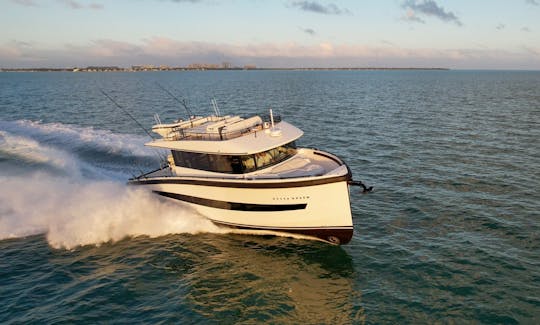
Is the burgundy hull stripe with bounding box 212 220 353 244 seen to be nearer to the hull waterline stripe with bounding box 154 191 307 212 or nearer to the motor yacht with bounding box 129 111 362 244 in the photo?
the motor yacht with bounding box 129 111 362 244

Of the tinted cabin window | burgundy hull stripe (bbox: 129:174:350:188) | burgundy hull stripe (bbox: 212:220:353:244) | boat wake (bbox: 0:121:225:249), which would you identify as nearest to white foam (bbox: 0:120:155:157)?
boat wake (bbox: 0:121:225:249)

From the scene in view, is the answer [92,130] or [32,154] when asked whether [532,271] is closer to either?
[32,154]

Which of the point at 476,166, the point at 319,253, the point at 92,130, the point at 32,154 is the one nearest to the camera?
the point at 319,253

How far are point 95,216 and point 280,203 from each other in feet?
27.2

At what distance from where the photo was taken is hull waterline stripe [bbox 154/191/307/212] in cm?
1301

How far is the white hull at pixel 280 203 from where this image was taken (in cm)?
1240

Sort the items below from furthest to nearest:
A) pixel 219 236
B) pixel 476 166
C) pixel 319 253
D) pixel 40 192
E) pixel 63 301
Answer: pixel 476 166, pixel 40 192, pixel 219 236, pixel 319 253, pixel 63 301

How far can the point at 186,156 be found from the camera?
49.2ft

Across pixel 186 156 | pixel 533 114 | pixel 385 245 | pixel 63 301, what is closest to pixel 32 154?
pixel 186 156

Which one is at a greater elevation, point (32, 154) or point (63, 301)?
point (32, 154)

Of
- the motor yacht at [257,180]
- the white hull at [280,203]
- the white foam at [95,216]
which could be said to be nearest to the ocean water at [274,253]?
the white foam at [95,216]

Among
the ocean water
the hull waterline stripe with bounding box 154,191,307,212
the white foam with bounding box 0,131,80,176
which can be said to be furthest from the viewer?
the white foam with bounding box 0,131,80,176

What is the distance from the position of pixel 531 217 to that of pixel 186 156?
15660 millimetres

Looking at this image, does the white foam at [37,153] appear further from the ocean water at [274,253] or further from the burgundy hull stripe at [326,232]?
the burgundy hull stripe at [326,232]
